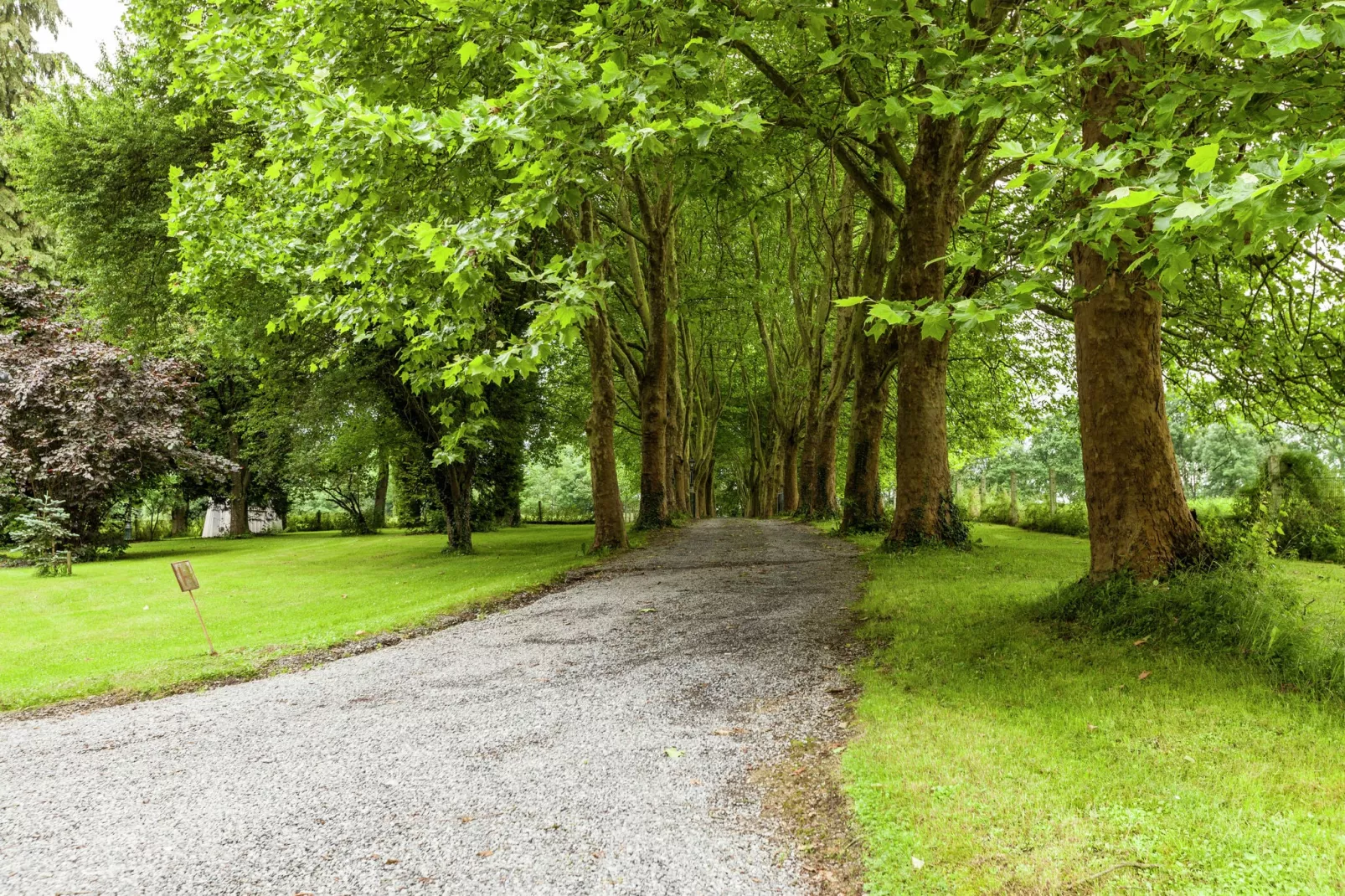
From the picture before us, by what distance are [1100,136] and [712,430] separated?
2884 cm

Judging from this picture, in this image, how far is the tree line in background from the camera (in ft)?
14.6

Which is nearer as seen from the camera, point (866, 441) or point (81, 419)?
point (866, 441)

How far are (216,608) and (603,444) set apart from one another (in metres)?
7.50

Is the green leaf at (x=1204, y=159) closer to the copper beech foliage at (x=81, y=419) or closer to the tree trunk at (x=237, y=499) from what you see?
the copper beech foliage at (x=81, y=419)

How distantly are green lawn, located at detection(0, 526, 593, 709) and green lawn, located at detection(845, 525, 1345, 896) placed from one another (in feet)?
21.4

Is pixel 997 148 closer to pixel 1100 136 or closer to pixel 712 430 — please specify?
pixel 1100 136

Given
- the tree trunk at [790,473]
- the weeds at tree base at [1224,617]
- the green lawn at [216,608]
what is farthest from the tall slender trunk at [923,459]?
the tree trunk at [790,473]

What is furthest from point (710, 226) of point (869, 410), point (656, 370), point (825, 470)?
point (869, 410)

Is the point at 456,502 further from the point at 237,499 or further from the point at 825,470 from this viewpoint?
the point at 237,499

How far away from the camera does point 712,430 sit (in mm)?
35281

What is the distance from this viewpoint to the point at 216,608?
37.9ft

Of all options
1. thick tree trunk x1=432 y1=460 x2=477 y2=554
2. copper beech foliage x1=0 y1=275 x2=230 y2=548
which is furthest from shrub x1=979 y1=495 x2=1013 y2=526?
copper beech foliage x1=0 y1=275 x2=230 y2=548

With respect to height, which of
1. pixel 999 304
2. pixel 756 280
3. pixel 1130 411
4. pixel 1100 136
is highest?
pixel 756 280

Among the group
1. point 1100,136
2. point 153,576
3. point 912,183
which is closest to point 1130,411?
point 1100,136
